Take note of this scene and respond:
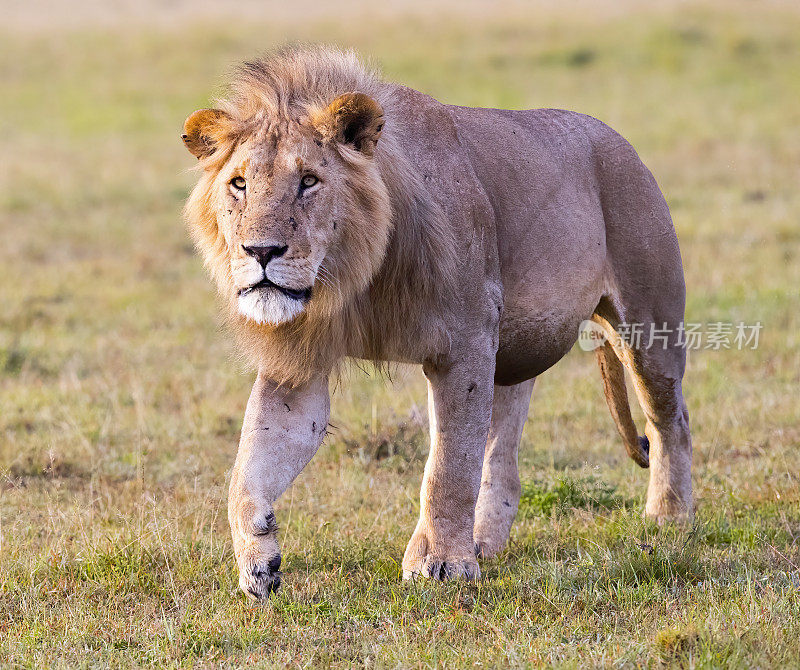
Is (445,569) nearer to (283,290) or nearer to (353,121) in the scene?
(283,290)

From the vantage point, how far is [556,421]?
25.6 ft

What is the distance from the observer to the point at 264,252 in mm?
3943

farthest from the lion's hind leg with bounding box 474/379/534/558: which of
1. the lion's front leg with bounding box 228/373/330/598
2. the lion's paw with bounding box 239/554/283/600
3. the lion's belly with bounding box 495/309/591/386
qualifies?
the lion's paw with bounding box 239/554/283/600

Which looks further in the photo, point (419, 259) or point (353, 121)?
point (419, 259)

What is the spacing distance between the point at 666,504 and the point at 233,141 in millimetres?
2970

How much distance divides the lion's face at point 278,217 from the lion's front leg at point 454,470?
0.82 m

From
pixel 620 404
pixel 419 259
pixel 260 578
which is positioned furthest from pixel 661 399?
pixel 260 578

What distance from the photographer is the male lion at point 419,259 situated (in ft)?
13.6

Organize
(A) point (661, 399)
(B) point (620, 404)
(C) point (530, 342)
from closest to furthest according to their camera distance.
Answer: (C) point (530, 342) → (A) point (661, 399) → (B) point (620, 404)

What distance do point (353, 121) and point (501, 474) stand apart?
2161 millimetres

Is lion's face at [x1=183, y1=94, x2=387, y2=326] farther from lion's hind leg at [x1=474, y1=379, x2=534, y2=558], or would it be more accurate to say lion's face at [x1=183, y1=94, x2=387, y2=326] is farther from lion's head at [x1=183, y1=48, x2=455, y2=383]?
lion's hind leg at [x1=474, y1=379, x2=534, y2=558]

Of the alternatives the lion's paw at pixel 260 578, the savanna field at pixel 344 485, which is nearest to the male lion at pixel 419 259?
the lion's paw at pixel 260 578

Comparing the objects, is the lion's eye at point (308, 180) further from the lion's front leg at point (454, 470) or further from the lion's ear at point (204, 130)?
the lion's front leg at point (454, 470)

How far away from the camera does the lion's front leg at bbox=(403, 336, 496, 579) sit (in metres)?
4.67
